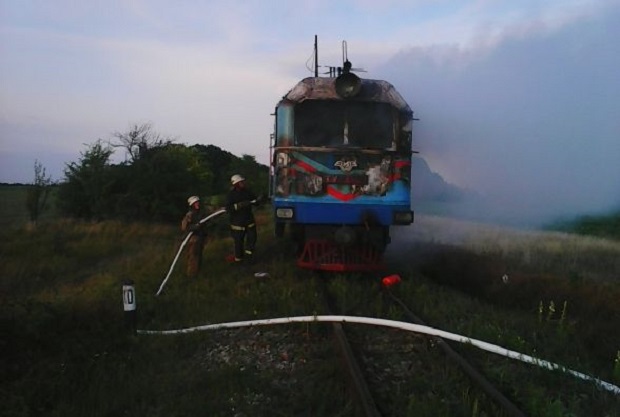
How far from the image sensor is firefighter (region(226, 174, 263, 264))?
11820 millimetres

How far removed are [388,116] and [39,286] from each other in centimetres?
776

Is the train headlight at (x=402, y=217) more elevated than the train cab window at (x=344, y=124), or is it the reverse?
the train cab window at (x=344, y=124)

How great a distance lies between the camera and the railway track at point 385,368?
491 cm

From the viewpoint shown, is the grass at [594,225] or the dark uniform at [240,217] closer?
the dark uniform at [240,217]

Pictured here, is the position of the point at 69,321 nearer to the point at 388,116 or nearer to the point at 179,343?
the point at 179,343

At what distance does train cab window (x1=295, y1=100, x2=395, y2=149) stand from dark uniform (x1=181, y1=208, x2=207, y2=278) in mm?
2378

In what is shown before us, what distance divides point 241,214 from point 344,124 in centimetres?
Result: 271

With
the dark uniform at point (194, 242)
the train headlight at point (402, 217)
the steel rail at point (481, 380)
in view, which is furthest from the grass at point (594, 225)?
the steel rail at point (481, 380)

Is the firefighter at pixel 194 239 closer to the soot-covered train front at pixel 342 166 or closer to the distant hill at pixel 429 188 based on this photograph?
the soot-covered train front at pixel 342 166

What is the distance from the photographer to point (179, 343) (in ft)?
23.0

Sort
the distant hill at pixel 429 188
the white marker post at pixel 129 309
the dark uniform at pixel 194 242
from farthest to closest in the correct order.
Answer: the distant hill at pixel 429 188, the dark uniform at pixel 194 242, the white marker post at pixel 129 309

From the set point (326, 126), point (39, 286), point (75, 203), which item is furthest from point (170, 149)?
point (326, 126)

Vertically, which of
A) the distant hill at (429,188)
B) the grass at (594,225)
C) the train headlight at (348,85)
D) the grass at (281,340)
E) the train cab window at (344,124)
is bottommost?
the grass at (281,340)

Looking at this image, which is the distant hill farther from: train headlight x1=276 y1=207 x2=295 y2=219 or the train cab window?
train headlight x1=276 y1=207 x2=295 y2=219
